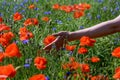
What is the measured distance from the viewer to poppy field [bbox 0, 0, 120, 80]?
227cm

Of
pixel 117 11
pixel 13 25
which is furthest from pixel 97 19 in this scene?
pixel 13 25

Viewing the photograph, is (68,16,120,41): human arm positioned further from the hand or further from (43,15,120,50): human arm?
the hand

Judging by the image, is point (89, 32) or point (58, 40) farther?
point (89, 32)

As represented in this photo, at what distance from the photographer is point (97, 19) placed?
4.69 meters

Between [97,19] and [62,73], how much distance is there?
2.49 m

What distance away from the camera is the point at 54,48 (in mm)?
2377

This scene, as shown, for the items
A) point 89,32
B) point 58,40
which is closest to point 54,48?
point 58,40

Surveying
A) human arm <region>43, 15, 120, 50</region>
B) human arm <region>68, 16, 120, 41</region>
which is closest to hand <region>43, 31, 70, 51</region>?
human arm <region>43, 15, 120, 50</region>

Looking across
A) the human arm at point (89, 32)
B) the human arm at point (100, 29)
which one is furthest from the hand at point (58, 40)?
the human arm at point (100, 29)

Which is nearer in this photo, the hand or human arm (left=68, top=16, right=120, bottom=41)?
the hand

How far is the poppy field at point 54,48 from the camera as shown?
7.46 feet

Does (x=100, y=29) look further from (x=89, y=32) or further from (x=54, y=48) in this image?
(x=54, y=48)

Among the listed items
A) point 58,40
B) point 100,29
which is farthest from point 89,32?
point 58,40

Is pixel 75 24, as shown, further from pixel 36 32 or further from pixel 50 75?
pixel 50 75
